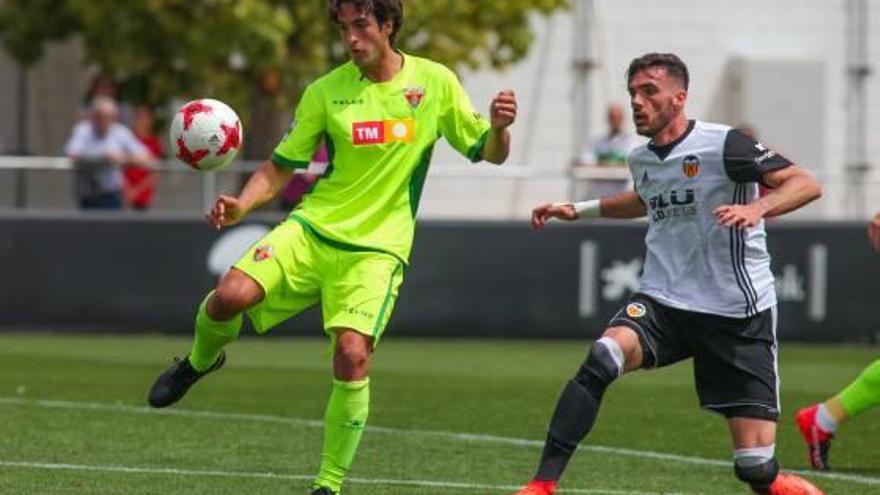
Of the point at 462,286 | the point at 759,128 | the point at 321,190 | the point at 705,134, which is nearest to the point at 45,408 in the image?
the point at 321,190

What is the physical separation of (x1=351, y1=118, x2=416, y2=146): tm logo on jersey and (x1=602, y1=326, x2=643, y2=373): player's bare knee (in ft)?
4.69

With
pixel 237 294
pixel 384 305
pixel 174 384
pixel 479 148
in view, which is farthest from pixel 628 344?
pixel 174 384

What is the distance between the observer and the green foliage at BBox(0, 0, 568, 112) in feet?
79.0

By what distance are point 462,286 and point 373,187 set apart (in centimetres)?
1110

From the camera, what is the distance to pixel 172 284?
68.6 feet

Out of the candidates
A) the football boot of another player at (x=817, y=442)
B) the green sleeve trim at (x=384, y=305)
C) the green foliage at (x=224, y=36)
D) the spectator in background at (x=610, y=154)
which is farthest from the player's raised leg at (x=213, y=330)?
the green foliage at (x=224, y=36)

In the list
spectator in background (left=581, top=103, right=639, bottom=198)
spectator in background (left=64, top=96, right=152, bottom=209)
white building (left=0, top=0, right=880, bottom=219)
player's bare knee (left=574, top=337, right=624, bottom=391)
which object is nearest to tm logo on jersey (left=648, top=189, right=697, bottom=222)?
player's bare knee (left=574, top=337, right=624, bottom=391)

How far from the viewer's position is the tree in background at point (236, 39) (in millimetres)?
24125

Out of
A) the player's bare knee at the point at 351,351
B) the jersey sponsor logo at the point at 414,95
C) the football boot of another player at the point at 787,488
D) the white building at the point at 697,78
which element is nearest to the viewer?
the football boot of another player at the point at 787,488

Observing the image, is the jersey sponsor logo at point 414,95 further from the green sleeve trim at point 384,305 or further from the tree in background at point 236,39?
the tree in background at point 236,39

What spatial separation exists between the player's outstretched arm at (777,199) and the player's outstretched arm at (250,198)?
7.09 feet

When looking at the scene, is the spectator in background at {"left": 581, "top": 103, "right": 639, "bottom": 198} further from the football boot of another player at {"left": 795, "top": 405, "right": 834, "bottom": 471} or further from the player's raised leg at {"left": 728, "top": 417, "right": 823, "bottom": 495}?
the player's raised leg at {"left": 728, "top": 417, "right": 823, "bottom": 495}

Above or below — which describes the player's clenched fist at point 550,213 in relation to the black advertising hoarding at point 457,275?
above

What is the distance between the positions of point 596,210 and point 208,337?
1.83m
